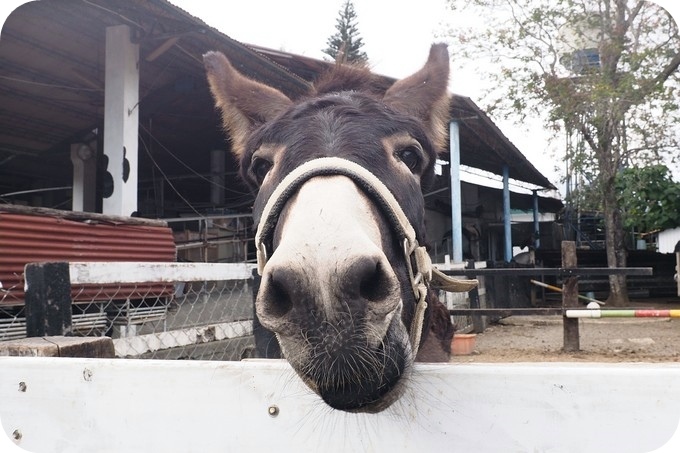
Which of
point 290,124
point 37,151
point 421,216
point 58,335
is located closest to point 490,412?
point 421,216

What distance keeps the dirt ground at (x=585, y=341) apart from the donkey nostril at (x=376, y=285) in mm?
5427

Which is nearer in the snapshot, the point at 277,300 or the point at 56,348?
the point at 277,300

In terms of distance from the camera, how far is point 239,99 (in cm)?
247

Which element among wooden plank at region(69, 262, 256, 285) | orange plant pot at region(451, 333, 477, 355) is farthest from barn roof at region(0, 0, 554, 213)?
orange plant pot at region(451, 333, 477, 355)

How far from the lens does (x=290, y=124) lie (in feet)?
5.79

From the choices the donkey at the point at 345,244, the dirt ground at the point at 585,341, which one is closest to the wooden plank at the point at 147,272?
the donkey at the point at 345,244

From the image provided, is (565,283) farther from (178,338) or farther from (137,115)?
(137,115)

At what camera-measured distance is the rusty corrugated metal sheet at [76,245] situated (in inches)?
153

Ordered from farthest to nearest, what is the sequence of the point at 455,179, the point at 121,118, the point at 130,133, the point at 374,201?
the point at 455,179 → the point at 130,133 → the point at 121,118 → the point at 374,201

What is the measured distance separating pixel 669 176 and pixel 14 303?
38.7 feet

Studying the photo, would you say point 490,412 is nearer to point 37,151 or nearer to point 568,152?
point 37,151

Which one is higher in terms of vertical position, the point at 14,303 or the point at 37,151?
the point at 37,151

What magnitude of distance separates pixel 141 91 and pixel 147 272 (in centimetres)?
513

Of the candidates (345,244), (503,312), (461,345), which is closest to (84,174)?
(461,345)
